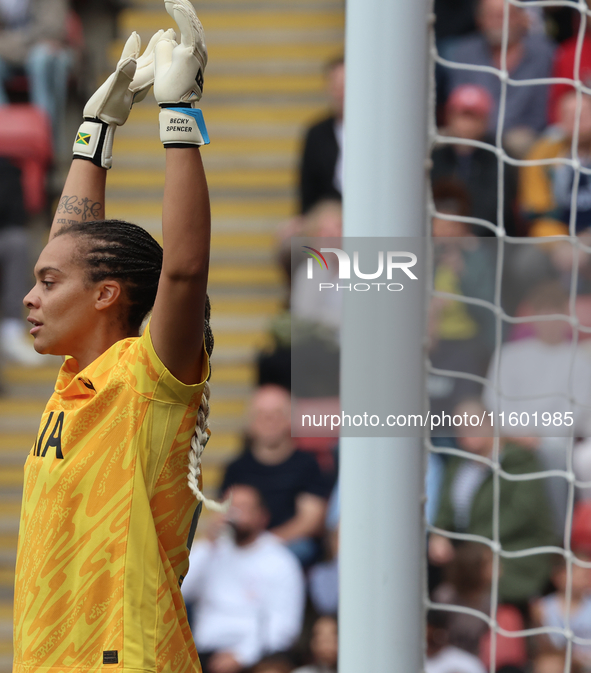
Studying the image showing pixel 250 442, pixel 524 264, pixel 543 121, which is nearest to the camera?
pixel 524 264

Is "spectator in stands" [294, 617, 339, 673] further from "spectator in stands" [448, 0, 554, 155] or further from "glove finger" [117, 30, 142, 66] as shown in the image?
"glove finger" [117, 30, 142, 66]

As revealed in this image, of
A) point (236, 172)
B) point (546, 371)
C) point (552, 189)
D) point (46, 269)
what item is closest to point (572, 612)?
point (546, 371)

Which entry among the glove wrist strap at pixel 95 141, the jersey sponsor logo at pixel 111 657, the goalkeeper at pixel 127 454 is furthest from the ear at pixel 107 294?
the jersey sponsor logo at pixel 111 657

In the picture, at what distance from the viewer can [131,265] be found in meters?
1.48

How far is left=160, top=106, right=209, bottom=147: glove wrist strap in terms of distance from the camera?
4.37 feet

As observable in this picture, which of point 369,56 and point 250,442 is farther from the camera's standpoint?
point 250,442

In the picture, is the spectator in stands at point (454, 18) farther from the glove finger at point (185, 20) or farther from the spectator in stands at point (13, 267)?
the glove finger at point (185, 20)

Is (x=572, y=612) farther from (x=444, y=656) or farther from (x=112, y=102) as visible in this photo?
(x=112, y=102)

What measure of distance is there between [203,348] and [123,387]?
13cm

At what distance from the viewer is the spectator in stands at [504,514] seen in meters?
3.33

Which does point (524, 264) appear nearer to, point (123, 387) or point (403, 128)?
point (403, 128)

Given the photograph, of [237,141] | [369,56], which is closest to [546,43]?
[237,141]

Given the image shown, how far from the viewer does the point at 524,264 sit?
3.11 meters

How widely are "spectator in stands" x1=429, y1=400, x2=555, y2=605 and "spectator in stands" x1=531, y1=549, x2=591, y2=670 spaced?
7 cm
